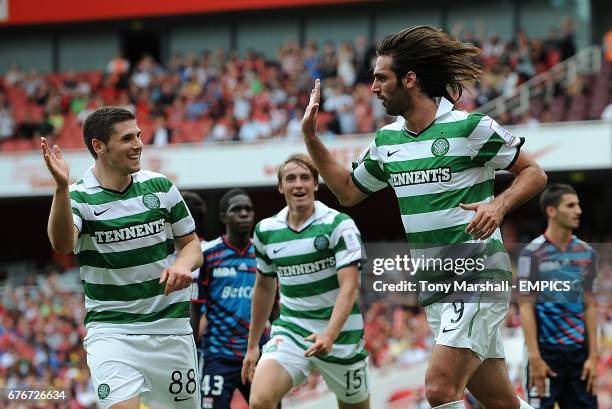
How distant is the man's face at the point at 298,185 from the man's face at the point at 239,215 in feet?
2.91

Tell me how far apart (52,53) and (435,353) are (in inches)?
988

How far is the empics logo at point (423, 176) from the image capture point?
5707mm

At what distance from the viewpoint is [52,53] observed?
95.3 feet

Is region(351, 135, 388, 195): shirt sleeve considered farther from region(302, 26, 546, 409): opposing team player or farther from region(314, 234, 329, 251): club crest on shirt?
region(314, 234, 329, 251): club crest on shirt

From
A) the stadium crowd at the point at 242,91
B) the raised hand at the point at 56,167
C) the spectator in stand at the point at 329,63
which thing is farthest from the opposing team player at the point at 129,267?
the spectator in stand at the point at 329,63

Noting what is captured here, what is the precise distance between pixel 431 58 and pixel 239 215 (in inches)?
110

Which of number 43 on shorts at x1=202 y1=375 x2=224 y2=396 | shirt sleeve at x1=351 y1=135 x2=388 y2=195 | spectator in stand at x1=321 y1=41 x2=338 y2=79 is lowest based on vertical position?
number 43 on shorts at x1=202 y1=375 x2=224 y2=396

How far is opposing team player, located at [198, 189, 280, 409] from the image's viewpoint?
8.20m

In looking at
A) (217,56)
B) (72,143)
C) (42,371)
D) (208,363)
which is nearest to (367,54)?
(217,56)

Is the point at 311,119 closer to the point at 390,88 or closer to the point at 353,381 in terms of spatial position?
the point at 390,88

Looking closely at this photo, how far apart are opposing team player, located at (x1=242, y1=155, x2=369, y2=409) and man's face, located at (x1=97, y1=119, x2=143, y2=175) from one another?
54.5 inches

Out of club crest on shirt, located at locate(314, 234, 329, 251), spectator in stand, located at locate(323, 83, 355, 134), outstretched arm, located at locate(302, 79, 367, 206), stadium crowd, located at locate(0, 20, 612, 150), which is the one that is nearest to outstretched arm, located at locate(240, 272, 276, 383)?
club crest on shirt, located at locate(314, 234, 329, 251)

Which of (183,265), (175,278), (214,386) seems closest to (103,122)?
(183,265)

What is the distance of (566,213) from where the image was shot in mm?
8062
